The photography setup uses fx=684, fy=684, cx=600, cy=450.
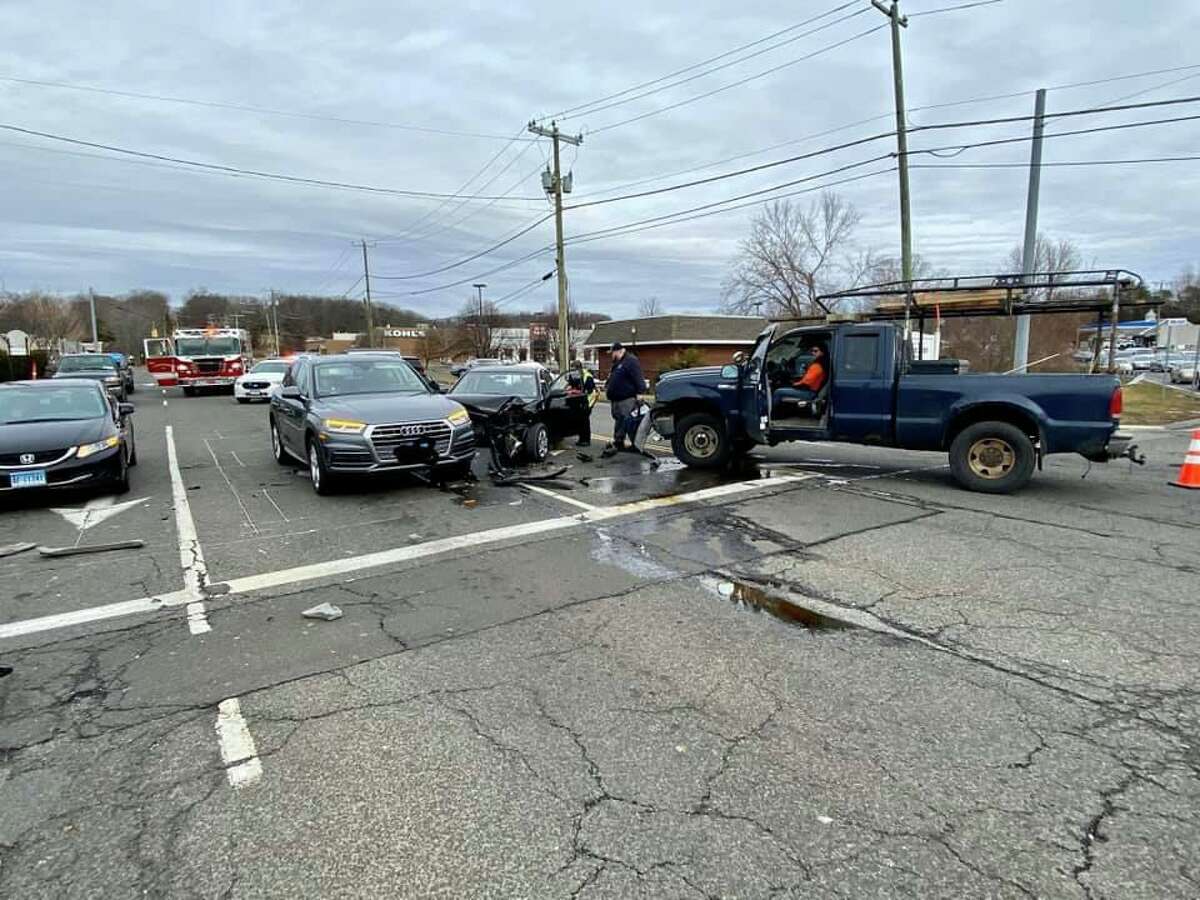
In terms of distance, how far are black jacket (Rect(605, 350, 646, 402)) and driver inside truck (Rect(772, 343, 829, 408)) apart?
7.89 ft

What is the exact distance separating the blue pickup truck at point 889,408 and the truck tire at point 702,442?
1 centimetres

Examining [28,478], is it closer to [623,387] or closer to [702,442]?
[623,387]

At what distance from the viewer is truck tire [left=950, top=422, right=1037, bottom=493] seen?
25.7 ft

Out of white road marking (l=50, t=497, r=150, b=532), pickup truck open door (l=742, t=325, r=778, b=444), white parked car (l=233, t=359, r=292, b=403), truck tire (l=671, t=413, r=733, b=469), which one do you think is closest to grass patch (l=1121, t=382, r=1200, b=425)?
pickup truck open door (l=742, t=325, r=778, b=444)

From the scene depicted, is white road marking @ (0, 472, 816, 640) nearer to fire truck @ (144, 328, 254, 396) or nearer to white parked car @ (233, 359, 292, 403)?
white parked car @ (233, 359, 292, 403)

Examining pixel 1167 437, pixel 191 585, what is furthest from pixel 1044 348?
pixel 191 585

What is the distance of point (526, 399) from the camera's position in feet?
36.4

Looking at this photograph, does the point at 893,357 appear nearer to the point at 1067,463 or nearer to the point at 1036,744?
the point at 1067,463

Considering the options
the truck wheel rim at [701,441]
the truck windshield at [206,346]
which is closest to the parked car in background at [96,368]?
the truck windshield at [206,346]

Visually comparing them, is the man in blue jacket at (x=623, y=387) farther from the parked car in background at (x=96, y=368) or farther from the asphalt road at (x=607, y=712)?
the parked car in background at (x=96, y=368)

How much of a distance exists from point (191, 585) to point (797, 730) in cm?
448

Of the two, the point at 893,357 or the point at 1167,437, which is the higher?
the point at 893,357

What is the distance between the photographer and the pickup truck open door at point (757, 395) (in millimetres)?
9180

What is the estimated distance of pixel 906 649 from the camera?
13.0 feet
